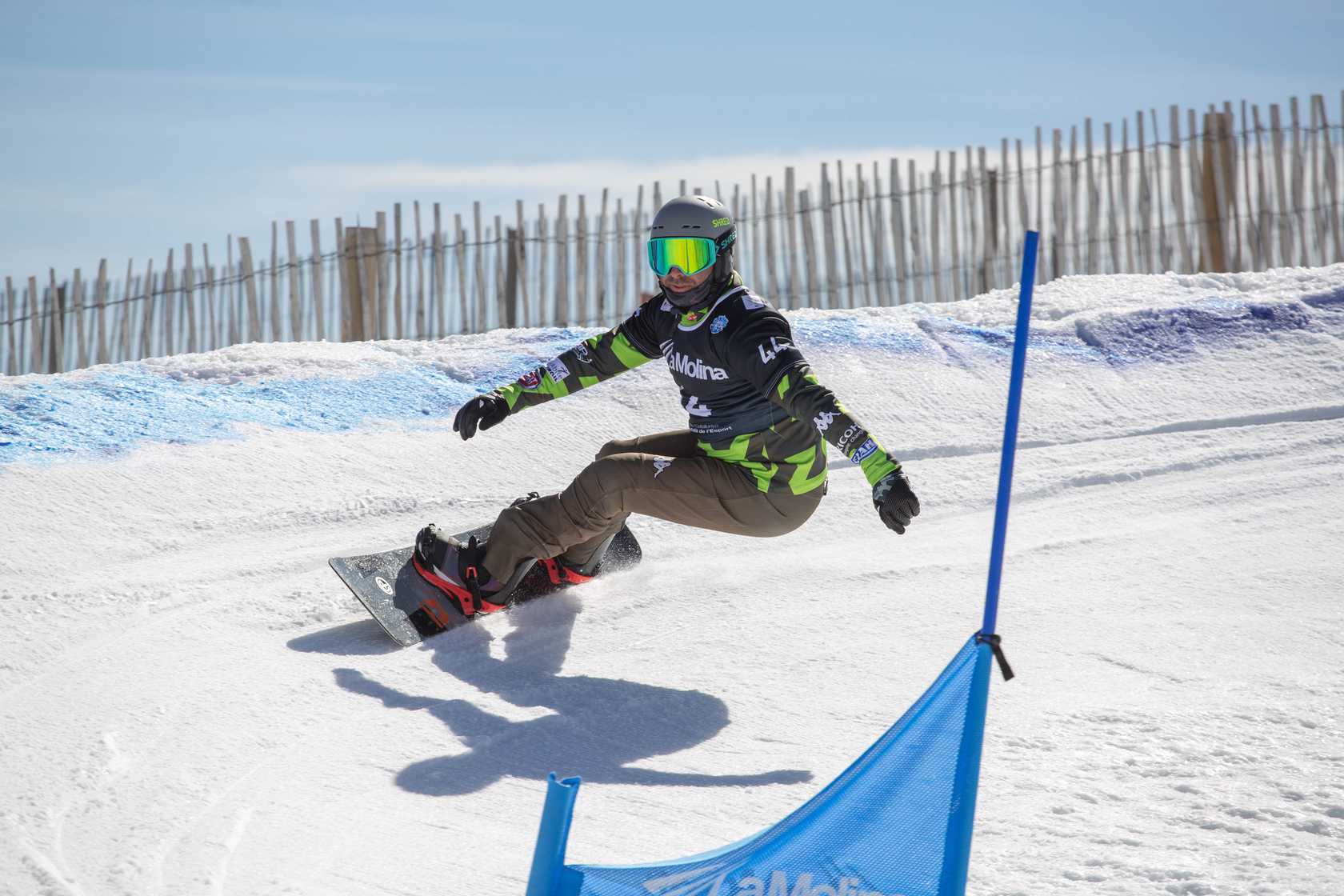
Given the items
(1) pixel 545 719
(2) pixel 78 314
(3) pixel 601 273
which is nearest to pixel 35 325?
(2) pixel 78 314

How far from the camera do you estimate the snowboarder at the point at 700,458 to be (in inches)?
144

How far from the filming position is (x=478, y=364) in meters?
6.50

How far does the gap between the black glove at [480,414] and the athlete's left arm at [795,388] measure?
3.09 feet

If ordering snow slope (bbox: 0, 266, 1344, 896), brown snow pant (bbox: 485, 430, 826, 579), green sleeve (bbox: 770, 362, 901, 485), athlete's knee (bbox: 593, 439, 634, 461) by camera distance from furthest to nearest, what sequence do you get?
1. athlete's knee (bbox: 593, 439, 634, 461)
2. brown snow pant (bbox: 485, 430, 826, 579)
3. green sleeve (bbox: 770, 362, 901, 485)
4. snow slope (bbox: 0, 266, 1344, 896)

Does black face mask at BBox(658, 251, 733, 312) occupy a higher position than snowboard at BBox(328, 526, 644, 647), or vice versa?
black face mask at BBox(658, 251, 733, 312)

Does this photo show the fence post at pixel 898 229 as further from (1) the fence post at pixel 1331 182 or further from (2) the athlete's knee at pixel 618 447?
(2) the athlete's knee at pixel 618 447

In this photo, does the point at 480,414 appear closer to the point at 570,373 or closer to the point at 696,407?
the point at 570,373

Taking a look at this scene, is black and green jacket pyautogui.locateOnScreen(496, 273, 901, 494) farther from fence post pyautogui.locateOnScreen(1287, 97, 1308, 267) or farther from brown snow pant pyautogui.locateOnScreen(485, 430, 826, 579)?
fence post pyautogui.locateOnScreen(1287, 97, 1308, 267)

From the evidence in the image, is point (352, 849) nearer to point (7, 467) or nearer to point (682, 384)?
point (682, 384)

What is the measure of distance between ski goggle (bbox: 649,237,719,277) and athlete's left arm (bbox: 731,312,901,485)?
0.76 feet

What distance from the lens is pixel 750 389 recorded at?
3721mm

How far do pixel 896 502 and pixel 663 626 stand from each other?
1148 millimetres

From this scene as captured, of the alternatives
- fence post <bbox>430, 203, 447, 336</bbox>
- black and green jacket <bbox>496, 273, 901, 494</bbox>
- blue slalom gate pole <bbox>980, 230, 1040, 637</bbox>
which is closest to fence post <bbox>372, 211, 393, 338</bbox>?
fence post <bbox>430, 203, 447, 336</bbox>

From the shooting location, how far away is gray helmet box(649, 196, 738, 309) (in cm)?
366
